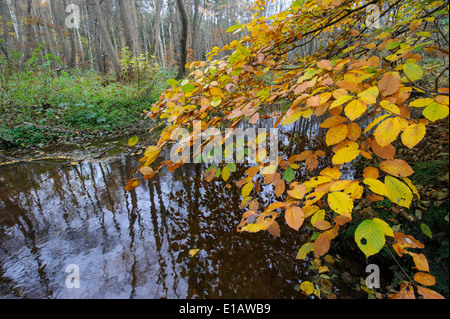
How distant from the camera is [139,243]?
2.15m

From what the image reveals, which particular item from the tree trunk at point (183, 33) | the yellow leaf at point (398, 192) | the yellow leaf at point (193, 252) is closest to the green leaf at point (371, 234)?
the yellow leaf at point (398, 192)

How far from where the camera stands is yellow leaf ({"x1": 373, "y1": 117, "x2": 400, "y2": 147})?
2.26 ft

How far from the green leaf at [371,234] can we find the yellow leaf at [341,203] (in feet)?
0.35

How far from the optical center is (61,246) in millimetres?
2133

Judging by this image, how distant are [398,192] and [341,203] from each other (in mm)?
249

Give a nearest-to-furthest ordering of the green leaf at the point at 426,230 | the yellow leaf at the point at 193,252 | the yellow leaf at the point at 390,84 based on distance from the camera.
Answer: the yellow leaf at the point at 390,84 < the green leaf at the point at 426,230 < the yellow leaf at the point at 193,252

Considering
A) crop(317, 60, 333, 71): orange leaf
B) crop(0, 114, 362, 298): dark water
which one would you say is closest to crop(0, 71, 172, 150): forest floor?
crop(0, 114, 362, 298): dark water

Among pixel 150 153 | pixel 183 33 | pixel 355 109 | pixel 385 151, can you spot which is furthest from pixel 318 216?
pixel 183 33

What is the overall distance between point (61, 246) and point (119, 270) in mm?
798

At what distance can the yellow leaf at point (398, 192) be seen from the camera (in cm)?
73

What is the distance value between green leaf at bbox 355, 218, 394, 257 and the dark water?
1224 mm

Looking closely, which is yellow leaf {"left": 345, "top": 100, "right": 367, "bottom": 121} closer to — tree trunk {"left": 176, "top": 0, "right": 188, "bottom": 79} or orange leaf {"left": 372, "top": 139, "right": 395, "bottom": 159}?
orange leaf {"left": 372, "top": 139, "right": 395, "bottom": 159}

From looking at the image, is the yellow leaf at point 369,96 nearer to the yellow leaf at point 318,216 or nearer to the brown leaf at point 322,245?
the yellow leaf at point 318,216
